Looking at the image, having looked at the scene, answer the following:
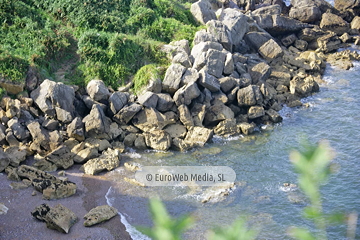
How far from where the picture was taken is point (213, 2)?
32.7 metres

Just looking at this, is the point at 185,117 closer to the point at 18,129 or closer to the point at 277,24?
the point at 18,129

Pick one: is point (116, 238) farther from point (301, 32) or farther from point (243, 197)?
point (301, 32)

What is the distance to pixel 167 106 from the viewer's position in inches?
823

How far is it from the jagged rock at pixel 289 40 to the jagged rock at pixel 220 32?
7075mm

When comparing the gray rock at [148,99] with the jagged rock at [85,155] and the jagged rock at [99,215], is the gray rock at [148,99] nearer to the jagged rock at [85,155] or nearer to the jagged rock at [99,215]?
the jagged rock at [85,155]

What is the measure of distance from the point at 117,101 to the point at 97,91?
108cm

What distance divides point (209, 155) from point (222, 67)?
21.4 ft

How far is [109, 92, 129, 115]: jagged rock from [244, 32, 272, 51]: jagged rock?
37.8 feet

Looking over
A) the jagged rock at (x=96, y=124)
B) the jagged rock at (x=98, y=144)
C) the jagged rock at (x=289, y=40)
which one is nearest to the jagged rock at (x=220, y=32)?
the jagged rock at (x=289, y=40)

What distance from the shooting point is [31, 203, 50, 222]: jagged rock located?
1358 cm

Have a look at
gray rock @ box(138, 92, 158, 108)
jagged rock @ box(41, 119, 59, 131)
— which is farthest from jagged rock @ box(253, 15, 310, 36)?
jagged rock @ box(41, 119, 59, 131)

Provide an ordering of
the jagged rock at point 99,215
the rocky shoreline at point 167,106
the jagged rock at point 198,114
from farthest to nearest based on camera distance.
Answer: the jagged rock at point 198,114 < the rocky shoreline at point 167,106 < the jagged rock at point 99,215

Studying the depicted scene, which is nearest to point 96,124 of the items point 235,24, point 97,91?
point 97,91

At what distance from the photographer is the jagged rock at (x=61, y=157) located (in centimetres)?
1722
